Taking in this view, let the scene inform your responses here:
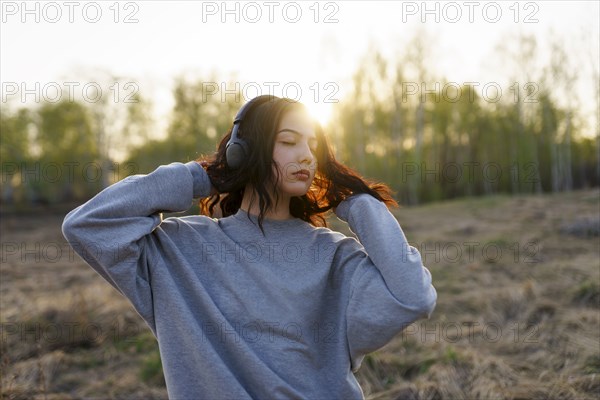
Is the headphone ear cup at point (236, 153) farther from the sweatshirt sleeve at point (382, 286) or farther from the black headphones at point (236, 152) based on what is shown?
the sweatshirt sleeve at point (382, 286)

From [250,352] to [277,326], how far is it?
4.0 inches

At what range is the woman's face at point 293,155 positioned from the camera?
1.60m

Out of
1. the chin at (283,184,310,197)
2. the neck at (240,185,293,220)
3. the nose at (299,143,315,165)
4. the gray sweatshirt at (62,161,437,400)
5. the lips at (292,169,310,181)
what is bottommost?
the gray sweatshirt at (62,161,437,400)

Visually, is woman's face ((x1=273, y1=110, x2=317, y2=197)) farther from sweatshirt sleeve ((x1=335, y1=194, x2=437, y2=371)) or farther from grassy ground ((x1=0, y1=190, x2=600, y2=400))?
grassy ground ((x1=0, y1=190, x2=600, y2=400))

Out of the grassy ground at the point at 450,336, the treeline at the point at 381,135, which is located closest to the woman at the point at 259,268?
the grassy ground at the point at 450,336

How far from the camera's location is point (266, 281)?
1550mm

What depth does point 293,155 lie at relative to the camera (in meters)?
1.60

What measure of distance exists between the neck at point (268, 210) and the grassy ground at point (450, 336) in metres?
1.82

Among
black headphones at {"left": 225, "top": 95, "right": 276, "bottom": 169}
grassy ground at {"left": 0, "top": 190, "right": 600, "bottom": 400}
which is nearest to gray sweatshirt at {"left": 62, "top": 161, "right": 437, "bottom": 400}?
black headphones at {"left": 225, "top": 95, "right": 276, "bottom": 169}

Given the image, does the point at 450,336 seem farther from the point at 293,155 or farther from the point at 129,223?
the point at 129,223

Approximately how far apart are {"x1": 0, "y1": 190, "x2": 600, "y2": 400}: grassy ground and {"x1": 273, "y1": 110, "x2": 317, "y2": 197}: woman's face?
200 centimetres

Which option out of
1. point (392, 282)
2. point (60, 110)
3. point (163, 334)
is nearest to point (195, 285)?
point (163, 334)

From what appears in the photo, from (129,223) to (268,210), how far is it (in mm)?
420

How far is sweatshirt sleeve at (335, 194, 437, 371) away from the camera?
1420 mm
